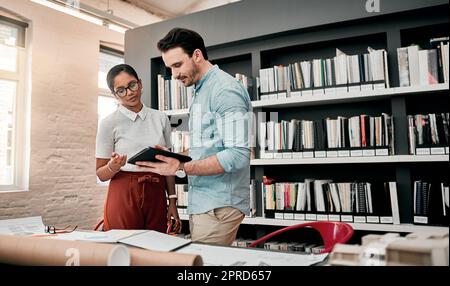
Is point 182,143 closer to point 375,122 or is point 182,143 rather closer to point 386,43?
point 375,122

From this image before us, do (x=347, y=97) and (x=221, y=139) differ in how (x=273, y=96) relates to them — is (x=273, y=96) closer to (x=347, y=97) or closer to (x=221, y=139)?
(x=347, y=97)

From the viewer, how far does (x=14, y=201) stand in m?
3.88

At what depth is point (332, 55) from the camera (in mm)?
3102

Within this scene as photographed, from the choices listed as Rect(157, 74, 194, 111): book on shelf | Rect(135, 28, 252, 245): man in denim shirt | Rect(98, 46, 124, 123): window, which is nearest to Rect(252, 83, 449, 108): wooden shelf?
Rect(157, 74, 194, 111): book on shelf

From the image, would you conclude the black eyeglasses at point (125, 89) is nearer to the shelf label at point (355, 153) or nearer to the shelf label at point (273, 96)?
the shelf label at point (273, 96)

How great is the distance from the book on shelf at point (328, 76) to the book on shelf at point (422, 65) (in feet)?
0.39

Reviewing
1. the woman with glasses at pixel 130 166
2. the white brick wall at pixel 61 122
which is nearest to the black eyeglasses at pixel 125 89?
the woman with glasses at pixel 130 166

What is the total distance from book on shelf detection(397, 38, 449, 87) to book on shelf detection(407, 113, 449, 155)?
0.80 feet

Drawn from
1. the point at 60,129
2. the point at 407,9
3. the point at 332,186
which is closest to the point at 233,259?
the point at 332,186

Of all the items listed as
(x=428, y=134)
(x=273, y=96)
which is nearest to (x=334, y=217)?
Answer: (x=428, y=134)

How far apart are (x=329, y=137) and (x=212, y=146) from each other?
1514 millimetres

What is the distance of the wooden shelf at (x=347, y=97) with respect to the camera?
243cm

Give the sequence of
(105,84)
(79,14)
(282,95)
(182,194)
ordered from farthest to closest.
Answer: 1. (105,84)
2. (79,14)
3. (182,194)
4. (282,95)

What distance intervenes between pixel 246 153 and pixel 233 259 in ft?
1.61
